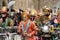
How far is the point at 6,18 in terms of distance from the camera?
6.56 metres

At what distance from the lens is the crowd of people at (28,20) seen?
19.3ft

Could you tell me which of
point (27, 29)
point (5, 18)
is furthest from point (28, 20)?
point (5, 18)

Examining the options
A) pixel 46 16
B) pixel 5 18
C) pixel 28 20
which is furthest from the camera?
pixel 46 16

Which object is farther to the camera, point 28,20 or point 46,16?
point 46,16

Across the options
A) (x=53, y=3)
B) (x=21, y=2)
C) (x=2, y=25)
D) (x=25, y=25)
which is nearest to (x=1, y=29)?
(x=2, y=25)

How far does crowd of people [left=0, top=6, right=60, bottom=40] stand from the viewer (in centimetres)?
588

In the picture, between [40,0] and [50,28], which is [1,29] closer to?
[50,28]

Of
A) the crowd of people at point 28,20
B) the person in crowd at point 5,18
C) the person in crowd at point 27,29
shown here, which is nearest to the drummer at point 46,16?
the crowd of people at point 28,20

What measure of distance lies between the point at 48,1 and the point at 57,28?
479 cm

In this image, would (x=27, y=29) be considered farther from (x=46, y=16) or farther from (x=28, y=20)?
(x=46, y=16)

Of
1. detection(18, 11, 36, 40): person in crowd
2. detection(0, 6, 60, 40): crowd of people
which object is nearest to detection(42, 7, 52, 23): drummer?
detection(0, 6, 60, 40): crowd of people

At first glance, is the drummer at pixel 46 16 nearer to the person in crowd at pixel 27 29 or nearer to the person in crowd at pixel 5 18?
the person in crowd at pixel 27 29

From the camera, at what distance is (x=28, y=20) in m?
5.87

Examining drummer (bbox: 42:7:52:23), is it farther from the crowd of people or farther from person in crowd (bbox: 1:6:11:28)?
person in crowd (bbox: 1:6:11:28)
